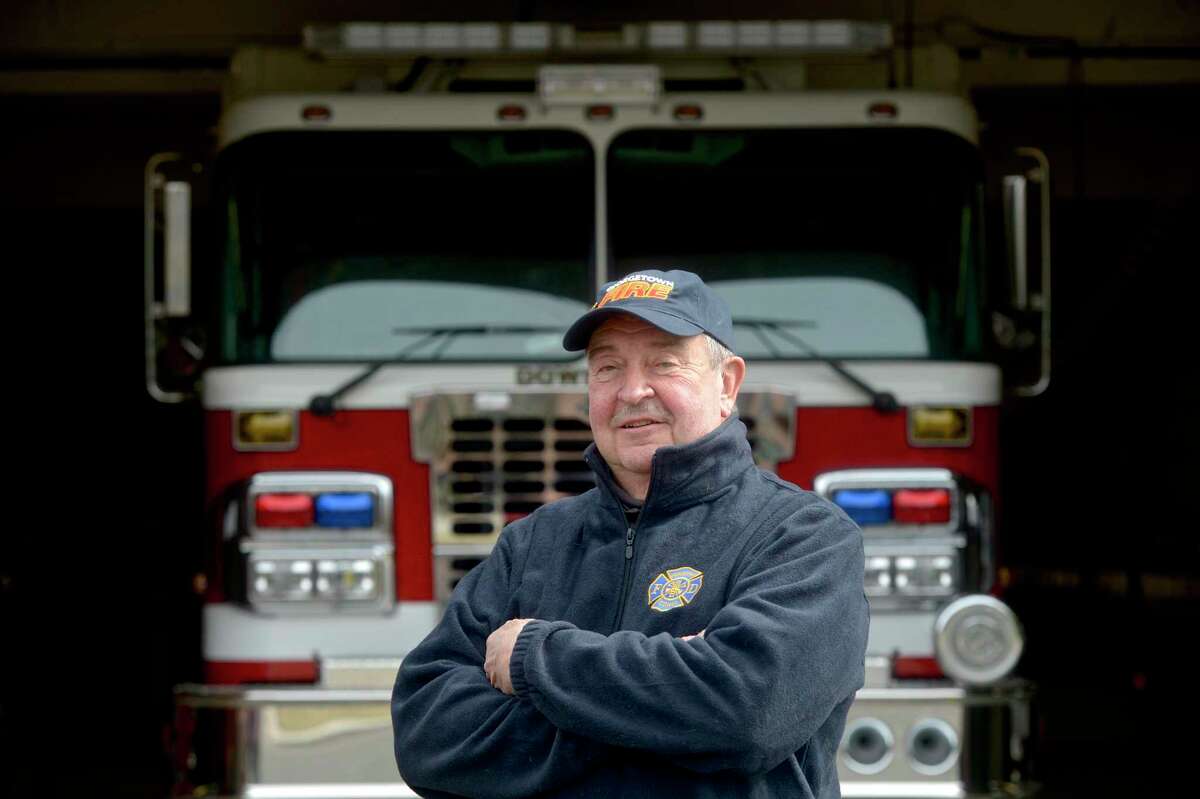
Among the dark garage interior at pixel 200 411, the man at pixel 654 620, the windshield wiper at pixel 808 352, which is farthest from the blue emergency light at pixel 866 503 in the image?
the man at pixel 654 620

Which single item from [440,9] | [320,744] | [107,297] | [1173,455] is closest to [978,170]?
[320,744]

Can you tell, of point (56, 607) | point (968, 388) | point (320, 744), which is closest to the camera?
point (320, 744)

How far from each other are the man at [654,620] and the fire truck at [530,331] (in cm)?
237

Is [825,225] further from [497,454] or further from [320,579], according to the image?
[320,579]

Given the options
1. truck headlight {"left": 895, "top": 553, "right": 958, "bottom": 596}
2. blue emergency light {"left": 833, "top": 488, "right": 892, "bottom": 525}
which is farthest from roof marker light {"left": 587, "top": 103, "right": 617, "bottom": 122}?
truck headlight {"left": 895, "top": 553, "right": 958, "bottom": 596}

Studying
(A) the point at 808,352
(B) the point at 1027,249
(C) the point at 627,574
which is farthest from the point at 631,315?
(B) the point at 1027,249

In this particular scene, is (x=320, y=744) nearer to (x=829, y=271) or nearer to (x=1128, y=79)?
(x=829, y=271)

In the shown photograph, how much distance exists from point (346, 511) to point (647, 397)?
261 cm

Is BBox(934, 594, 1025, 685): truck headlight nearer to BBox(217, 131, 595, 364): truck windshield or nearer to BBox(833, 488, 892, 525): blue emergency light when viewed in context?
BBox(833, 488, 892, 525): blue emergency light

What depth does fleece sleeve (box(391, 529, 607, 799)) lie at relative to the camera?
2588mm

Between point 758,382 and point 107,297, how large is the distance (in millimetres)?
13214

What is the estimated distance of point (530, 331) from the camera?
210 inches

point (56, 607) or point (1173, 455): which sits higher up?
point (1173, 455)

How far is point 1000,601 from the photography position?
17.2 ft
